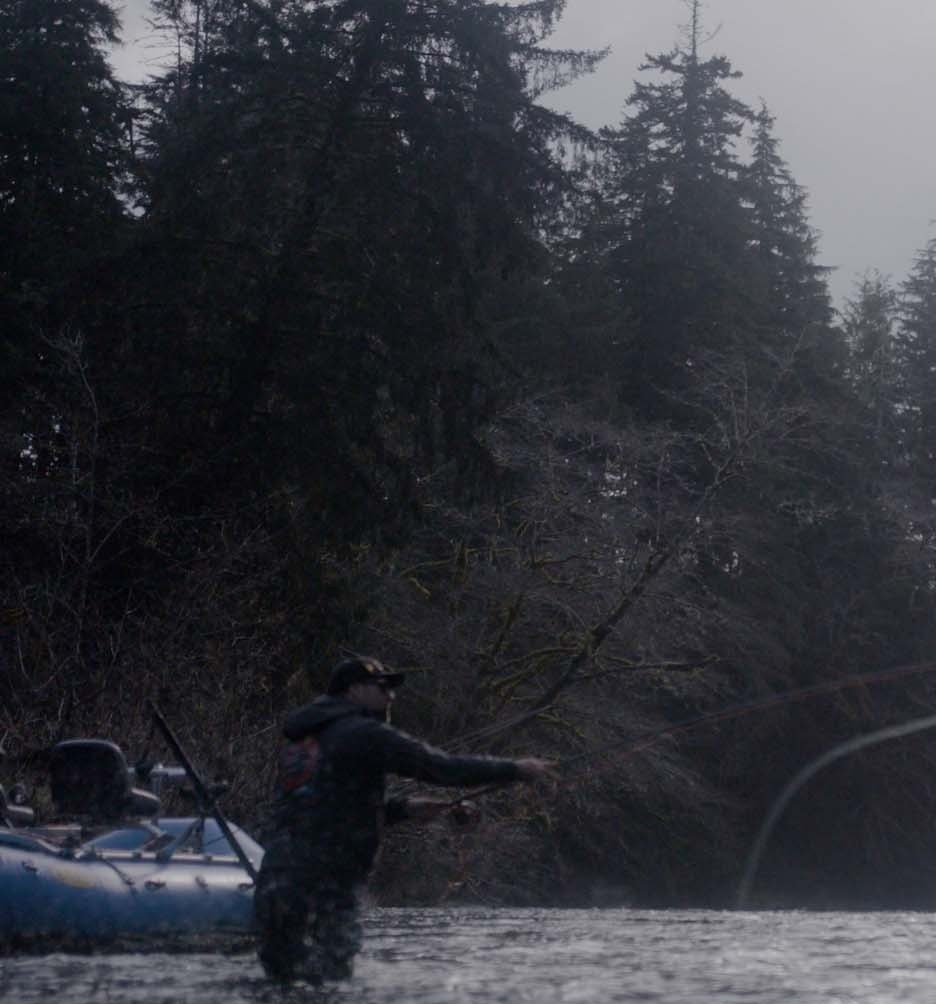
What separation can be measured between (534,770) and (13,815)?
14.7 feet

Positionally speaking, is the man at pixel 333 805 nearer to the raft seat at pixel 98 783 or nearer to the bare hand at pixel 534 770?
the bare hand at pixel 534 770

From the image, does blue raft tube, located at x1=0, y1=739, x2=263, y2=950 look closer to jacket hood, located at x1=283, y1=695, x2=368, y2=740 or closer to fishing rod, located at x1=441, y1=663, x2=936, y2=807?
fishing rod, located at x1=441, y1=663, x2=936, y2=807

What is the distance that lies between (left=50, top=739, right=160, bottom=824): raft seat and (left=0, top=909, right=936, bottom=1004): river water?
139cm

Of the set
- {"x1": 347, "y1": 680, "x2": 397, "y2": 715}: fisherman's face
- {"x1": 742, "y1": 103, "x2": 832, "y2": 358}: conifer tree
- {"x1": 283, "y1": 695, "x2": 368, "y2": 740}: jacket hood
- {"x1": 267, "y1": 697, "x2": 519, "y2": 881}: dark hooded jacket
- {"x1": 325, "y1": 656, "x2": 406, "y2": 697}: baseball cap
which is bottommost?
{"x1": 267, "y1": 697, "x2": 519, "y2": 881}: dark hooded jacket

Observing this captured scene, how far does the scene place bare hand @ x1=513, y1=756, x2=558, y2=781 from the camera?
818cm

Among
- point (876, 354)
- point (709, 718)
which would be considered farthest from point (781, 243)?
point (709, 718)

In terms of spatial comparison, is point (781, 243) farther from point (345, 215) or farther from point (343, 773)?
point (343, 773)

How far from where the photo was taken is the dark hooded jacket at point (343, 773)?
7926 mm

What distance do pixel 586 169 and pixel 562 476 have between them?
7.04m

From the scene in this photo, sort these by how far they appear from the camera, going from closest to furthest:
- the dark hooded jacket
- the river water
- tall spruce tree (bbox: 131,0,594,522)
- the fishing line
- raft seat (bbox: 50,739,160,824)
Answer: the dark hooded jacket
the river water
raft seat (bbox: 50,739,160,824)
tall spruce tree (bbox: 131,0,594,522)
the fishing line

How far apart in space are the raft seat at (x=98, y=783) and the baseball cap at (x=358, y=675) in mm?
3894

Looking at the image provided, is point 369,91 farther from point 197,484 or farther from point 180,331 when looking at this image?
point 197,484

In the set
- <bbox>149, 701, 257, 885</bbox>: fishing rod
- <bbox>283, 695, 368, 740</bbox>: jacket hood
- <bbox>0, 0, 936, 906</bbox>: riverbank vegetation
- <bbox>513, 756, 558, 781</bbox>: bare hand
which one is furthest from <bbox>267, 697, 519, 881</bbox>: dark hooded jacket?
<bbox>0, 0, 936, 906</bbox>: riverbank vegetation

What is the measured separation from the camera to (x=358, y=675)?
26.6ft
